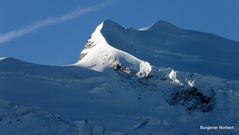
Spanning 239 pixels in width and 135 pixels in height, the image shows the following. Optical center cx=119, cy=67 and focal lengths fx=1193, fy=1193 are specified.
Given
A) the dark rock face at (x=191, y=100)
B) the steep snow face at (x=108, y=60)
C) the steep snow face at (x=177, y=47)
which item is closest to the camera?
the dark rock face at (x=191, y=100)

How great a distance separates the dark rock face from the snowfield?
14cm

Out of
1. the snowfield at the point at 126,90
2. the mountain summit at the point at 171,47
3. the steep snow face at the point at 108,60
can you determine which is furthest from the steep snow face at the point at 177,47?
the steep snow face at the point at 108,60

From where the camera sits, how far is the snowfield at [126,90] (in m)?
149

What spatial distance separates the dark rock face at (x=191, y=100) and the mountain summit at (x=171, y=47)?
23.7 ft

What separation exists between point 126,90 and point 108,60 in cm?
1139

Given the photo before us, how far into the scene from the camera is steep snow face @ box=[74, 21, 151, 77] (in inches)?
6767

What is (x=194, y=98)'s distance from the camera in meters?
165

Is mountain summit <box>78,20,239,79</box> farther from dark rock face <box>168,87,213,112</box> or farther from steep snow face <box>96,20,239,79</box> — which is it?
dark rock face <box>168,87,213,112</box>

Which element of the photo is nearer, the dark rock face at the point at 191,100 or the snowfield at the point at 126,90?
the snowfield at the point at 126,90

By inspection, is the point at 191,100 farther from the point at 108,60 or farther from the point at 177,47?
the point at 177,47

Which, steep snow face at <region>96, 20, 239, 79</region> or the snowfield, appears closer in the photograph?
the snowfield

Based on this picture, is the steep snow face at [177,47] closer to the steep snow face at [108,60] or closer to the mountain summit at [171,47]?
the mountain summit at [171,47]

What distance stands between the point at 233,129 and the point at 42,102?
25.4 meters

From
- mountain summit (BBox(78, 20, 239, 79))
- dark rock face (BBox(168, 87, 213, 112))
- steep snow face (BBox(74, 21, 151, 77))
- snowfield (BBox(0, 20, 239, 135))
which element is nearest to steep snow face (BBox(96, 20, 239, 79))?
mountain summit (BBox(78, 20, 239, 79))
